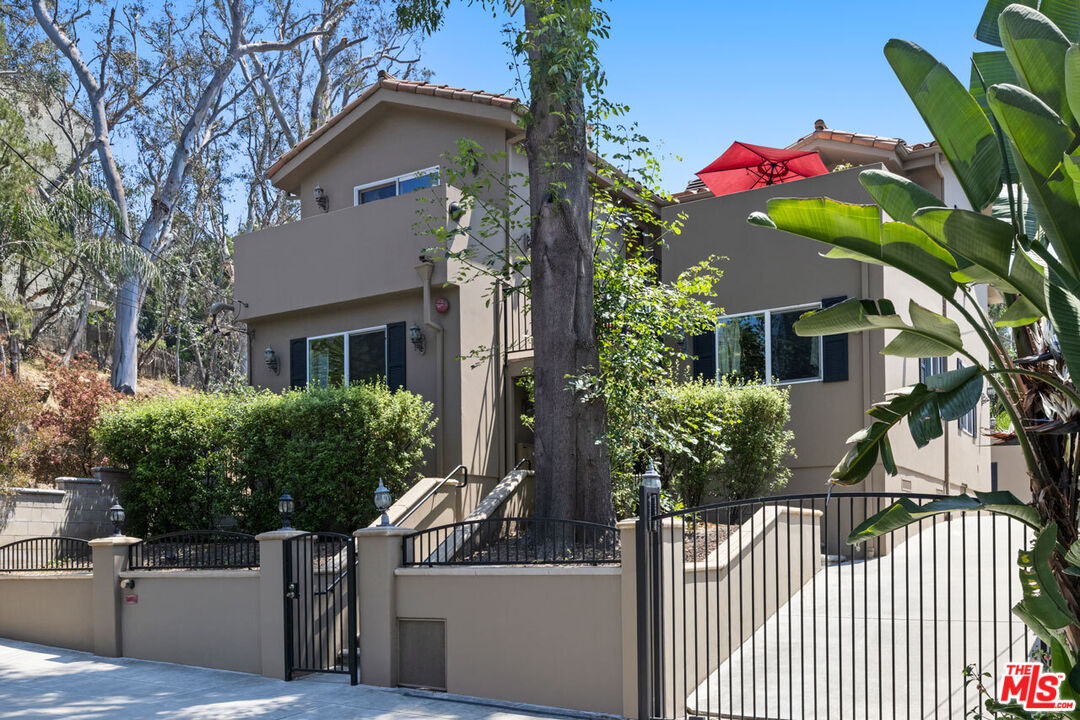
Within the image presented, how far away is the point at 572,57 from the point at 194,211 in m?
25.4

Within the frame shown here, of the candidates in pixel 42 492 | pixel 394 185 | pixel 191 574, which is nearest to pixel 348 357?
pixel 394 185

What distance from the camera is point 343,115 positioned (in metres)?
18.9

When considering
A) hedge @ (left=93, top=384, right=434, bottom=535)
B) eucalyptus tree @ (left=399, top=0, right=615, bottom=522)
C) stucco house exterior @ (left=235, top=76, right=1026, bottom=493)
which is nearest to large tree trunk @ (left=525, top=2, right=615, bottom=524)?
eucalyptus tree @ (left=399, top=0, right=615, bottom=522)

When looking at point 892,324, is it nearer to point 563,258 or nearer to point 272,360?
point 563,258

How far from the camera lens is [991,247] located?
5523mm

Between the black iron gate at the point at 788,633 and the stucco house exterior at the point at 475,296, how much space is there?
3.75 m

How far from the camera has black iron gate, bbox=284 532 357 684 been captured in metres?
12.1

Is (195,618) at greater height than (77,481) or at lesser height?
lesser

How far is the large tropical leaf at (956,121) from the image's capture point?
5.68m

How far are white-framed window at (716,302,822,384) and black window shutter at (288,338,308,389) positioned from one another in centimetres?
707

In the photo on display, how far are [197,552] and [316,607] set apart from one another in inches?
114

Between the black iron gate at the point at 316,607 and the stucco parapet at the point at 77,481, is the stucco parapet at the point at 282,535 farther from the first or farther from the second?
the stucco parapet at the point at 77,481

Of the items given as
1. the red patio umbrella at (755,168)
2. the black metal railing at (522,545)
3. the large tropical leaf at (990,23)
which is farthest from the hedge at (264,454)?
the large tropical leaf at (990,23)

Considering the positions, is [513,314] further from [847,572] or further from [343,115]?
[847,572]
